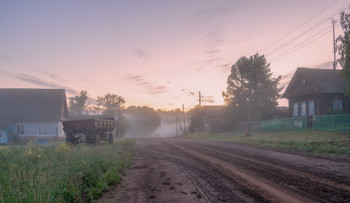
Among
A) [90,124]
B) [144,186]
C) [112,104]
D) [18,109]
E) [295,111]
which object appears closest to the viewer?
[144,186]

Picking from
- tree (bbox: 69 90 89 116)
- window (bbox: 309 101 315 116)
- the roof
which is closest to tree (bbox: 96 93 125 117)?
tree (bbox: 69 90 89 116)

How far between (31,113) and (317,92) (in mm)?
38647

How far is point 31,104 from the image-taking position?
37.2 meters

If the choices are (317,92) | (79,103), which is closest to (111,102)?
(79,103)

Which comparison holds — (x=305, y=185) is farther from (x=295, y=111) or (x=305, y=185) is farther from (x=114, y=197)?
(x=295, y=111)

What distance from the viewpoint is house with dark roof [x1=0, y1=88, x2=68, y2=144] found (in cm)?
3472

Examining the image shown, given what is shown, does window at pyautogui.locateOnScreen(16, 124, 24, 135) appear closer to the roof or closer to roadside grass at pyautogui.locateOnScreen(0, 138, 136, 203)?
roadside grass at pyautogui.locateOnScreen(0, 138, 136, 203)

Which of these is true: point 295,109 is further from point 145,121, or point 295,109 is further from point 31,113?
point 145,121

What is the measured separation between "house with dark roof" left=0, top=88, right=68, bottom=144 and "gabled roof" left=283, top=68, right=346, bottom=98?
112 ft

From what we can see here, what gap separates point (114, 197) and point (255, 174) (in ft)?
14.4

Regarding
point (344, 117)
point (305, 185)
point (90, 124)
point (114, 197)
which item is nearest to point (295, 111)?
point (344, 117)

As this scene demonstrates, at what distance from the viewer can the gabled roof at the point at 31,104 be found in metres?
35.1

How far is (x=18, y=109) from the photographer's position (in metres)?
36.0

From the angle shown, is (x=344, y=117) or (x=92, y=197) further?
(x=344, y=117)
